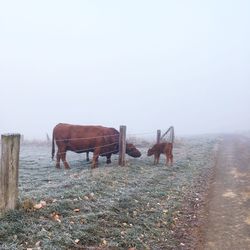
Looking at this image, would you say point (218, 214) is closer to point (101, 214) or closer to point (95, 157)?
point (101, 214)

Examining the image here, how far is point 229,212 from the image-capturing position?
35.4 ft

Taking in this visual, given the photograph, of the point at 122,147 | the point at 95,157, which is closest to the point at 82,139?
the point at 95,157

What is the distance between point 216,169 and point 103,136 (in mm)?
5881

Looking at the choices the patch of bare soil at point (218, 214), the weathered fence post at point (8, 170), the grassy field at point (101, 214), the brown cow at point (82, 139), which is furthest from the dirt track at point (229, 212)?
the brown cow at point (82, 139)

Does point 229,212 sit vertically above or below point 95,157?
below

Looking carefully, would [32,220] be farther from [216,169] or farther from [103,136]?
[216,169]

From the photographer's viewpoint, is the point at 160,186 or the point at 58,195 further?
the point at 160,186

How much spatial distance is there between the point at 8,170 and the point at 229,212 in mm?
6303

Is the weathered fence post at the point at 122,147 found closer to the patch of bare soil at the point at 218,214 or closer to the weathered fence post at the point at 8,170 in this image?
the patch of bare soil at the point at 218,214

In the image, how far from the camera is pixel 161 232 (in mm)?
8758

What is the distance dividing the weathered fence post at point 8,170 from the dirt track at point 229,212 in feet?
13.8

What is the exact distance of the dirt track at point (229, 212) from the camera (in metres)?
8.39

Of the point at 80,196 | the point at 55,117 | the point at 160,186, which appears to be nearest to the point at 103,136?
the point at 160,186

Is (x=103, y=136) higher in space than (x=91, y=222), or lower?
higher
